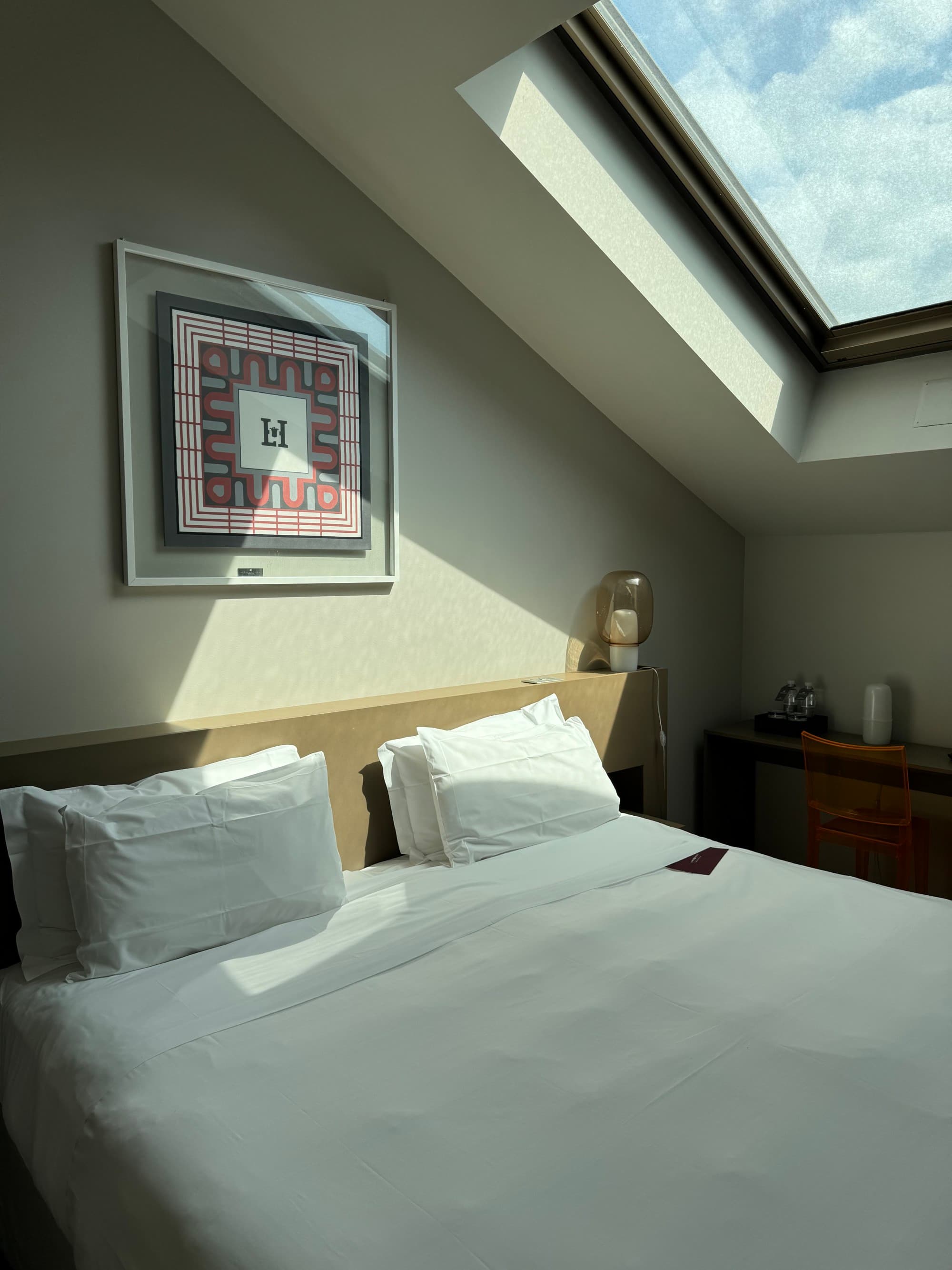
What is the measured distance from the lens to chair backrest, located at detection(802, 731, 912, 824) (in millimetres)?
2938

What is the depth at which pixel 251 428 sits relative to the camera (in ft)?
8.02

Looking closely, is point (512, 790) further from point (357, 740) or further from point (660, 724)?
point (660, 724)

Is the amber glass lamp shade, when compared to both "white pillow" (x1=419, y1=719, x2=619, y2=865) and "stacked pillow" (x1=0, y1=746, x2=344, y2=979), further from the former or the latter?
"stacked pillow" (x1=0, y1=746, x2=344, y2=979)

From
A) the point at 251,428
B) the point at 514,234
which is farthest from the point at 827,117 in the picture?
the point at 251,428

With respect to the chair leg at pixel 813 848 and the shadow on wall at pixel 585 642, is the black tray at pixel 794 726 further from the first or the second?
the shadow on wall at pixel 585 642

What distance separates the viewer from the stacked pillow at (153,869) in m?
1.82

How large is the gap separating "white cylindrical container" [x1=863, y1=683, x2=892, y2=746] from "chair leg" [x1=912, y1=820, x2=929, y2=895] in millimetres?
334

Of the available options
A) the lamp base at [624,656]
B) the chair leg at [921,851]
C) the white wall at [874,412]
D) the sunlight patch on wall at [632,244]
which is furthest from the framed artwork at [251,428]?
the chair leg at [921,851]

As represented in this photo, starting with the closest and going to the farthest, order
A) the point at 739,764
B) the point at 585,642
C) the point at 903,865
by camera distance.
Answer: the point at 903,865 → the point at 585,642 → the point at 739,764

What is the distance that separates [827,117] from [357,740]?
2154 millimetres

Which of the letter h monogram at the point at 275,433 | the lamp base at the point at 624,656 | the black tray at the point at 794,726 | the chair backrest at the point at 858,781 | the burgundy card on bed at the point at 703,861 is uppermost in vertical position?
the letter h monogram at the point at 275,433

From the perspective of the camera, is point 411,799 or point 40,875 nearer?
point 40,875

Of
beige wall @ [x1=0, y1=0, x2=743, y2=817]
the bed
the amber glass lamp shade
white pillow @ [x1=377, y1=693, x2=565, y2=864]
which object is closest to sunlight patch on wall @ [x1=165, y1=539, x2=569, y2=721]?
beige wall @ [x1=0, y1=0, x2=743, y2=817]

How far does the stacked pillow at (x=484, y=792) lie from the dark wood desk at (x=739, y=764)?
1.13 metres
